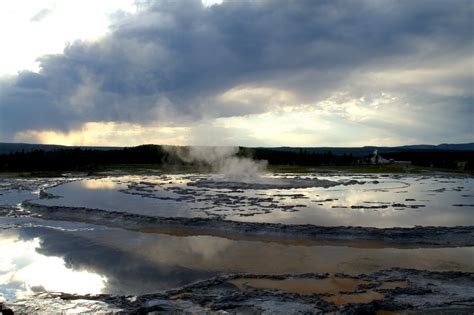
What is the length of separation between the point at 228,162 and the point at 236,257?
51.7 meters

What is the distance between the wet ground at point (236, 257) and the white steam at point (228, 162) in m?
21.4

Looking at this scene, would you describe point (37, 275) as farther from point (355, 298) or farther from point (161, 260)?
point (355, 298)

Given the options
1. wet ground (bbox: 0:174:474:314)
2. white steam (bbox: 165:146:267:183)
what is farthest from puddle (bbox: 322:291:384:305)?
white steam (bbox: 165:146:267:183)

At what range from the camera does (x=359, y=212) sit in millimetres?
26766

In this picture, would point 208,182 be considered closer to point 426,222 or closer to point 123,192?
point 123,192

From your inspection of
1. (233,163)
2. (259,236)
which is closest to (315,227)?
(259,236)

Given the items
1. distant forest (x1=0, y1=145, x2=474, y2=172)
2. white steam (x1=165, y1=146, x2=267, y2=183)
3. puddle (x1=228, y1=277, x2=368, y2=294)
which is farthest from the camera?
distant forest (x1=0, y1=145, x2=474, y2=172)

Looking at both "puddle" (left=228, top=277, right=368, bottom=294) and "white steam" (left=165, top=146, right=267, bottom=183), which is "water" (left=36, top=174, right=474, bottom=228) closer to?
"puddle" (left=228, top=277, right=368, bottom=294)

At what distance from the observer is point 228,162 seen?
67875mm

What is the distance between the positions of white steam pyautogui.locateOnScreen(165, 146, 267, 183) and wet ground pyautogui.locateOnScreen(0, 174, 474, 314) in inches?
842

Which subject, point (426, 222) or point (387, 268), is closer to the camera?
point (387, 268)

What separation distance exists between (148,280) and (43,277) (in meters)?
3.55

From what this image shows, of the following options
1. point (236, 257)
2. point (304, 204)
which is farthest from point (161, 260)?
point (304, 204)

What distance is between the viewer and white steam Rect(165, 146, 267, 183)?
52.8 m
